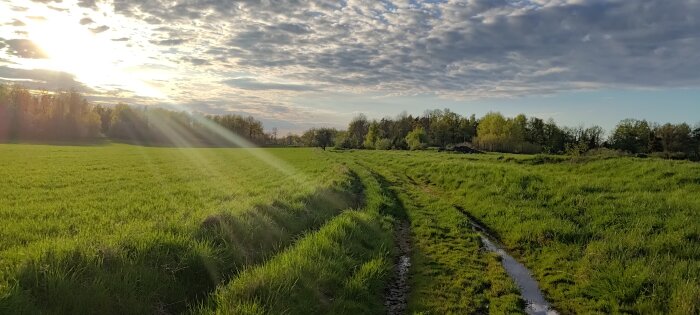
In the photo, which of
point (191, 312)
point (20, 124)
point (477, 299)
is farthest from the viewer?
point (20, 124)

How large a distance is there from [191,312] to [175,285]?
3.94 ft


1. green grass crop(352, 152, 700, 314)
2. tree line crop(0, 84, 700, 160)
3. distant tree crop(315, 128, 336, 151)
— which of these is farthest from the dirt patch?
distant tree crop(315, 128, 336, 151)

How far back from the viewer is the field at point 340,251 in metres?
7.04

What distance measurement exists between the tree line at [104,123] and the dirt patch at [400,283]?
104 meters

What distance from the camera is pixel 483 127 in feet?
375

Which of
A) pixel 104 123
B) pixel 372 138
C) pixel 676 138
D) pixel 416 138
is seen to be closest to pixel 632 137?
pixel 676 138

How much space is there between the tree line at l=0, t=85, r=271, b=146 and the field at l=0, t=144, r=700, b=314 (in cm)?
9935

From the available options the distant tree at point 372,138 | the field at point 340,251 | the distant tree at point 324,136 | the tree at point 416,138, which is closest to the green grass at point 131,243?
the field at point 340,251

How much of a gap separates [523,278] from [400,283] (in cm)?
321

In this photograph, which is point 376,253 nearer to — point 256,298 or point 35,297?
point 256,298

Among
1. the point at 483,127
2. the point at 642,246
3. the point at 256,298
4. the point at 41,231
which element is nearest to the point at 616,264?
the point at 642,246

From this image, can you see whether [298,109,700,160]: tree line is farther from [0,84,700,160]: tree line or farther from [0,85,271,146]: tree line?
[0,85,271,146]: tree line

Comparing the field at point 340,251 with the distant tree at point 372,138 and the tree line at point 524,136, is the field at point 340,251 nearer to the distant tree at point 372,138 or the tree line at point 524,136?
the tree line at point 524,136

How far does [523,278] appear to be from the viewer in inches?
401
